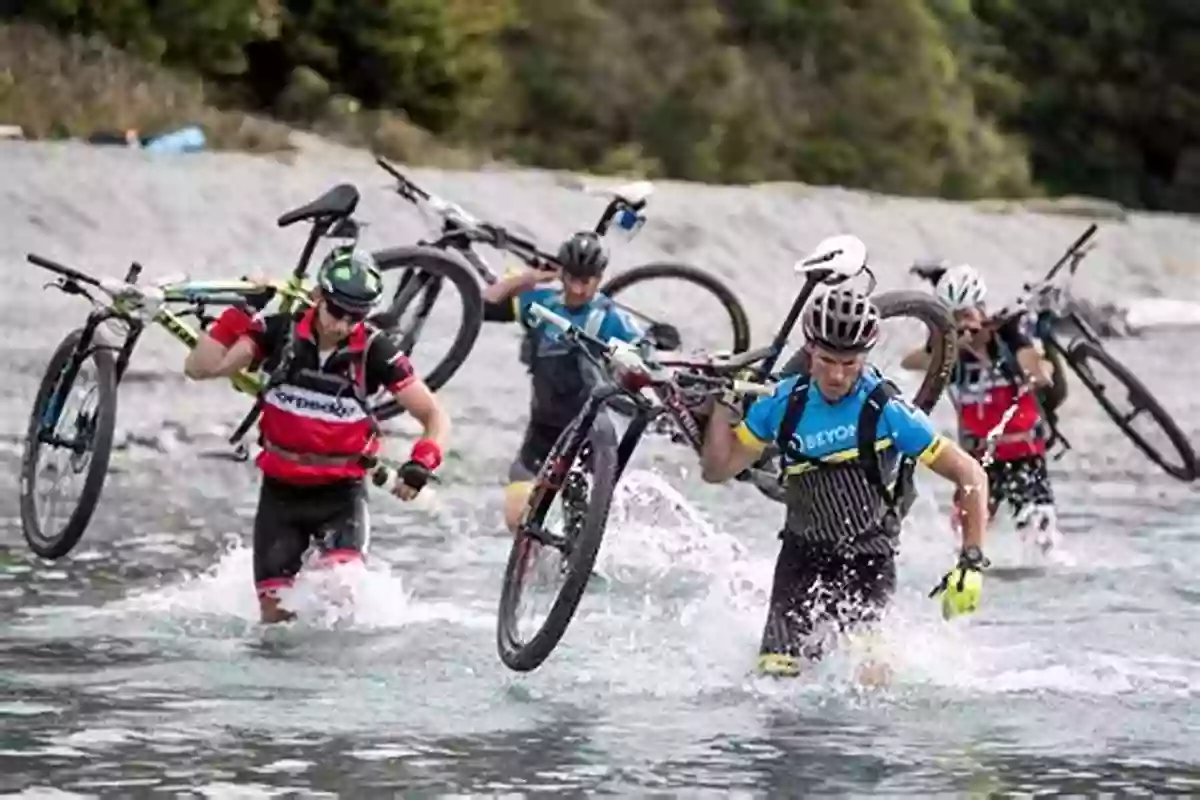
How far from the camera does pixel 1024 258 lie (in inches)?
1357

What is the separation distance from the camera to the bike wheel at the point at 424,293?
47.2ft

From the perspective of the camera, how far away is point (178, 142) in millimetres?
28531

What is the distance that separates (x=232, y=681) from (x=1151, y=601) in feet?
16.1

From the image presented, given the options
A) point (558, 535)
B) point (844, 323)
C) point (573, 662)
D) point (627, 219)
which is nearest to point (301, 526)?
point (573, 662)

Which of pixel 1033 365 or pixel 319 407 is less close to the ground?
pixel 1033 365

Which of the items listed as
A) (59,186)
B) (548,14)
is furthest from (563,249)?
(548,14)

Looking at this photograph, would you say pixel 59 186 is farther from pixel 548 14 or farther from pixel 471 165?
pixel 548 14

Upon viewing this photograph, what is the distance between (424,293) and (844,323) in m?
5.67

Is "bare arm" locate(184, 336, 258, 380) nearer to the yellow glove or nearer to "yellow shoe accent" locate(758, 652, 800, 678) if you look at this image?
"yellow shoe accent" locate(758, 652, 800, 678)

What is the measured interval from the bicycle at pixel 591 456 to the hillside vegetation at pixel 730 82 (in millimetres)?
19905

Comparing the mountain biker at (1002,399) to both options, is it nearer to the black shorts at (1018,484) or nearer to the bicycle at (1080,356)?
the black shorts at (1018,484)

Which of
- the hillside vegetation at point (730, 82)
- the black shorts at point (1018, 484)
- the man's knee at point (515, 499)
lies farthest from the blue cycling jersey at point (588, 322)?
the hillside vegetation at point (730, 82)

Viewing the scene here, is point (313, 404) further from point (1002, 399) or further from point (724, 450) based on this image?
point (1002, 399)

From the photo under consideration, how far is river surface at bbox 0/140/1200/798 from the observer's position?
28.4 feet
